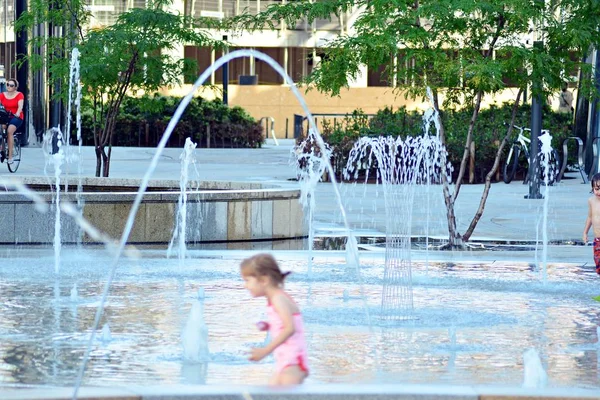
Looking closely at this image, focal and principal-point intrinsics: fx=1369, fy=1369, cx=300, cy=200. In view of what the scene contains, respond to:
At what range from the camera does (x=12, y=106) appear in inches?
933

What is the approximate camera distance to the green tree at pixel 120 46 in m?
19.5

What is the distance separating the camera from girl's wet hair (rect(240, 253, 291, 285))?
5793mm

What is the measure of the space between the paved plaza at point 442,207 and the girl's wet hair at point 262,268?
8365 millimetres

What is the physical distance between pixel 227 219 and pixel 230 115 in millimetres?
22427

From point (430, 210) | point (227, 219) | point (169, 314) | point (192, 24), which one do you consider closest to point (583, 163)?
point (430, 210)

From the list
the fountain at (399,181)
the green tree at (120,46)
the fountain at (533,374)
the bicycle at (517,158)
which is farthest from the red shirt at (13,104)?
the fountain at (533,374)

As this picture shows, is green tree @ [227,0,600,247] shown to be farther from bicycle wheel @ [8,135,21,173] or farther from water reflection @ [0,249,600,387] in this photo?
bicycle wheel @ [8,135,21,173]

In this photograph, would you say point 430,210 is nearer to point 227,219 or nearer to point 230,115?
point 227,219

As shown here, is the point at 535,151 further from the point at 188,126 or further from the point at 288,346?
the point at 188,126

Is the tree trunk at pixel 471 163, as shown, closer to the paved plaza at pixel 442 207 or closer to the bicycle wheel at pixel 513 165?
the paved plaza at pixel 442 207

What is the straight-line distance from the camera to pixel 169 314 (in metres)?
9.93

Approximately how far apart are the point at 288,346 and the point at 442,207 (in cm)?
1456

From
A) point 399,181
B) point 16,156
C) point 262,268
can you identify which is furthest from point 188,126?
point 262,268

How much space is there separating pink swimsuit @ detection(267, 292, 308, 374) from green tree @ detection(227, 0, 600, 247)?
334 inches
